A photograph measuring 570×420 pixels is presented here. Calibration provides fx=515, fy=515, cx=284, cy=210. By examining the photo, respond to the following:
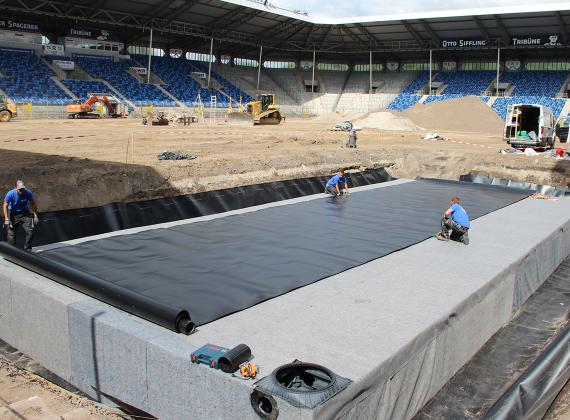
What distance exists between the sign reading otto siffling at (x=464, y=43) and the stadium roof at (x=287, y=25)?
0.35 ft

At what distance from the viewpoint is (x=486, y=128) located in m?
46.6

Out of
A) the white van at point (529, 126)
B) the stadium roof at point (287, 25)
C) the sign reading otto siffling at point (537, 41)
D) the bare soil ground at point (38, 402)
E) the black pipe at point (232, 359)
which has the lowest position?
the bare soil ground at point (38, 402)

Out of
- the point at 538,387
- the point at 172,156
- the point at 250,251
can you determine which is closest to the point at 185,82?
the point at 172,156

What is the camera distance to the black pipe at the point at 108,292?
663 centimetres

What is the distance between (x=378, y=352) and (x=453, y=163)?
2078 centimetres

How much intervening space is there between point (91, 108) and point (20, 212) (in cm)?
3565

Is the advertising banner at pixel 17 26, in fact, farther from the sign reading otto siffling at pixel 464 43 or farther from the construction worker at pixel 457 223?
the construction worker at pixel 457 223

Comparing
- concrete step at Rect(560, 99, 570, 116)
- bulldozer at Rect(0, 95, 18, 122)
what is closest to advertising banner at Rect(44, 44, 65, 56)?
bulldozer at Rect(0, 95, 18, 122)

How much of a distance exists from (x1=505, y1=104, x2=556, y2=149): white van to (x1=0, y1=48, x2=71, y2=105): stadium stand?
120 feet

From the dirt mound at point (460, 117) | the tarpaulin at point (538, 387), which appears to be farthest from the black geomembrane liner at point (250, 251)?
the dirt mound at point (460, 117)

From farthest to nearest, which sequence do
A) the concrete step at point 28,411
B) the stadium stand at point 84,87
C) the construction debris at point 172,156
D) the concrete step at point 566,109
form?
the concrete step at point 566,109 < the stadium stand at point 84,87 < the construction debris at point 172,156 < the concrete step at point 28,411

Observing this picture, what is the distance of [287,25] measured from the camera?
2357 inches

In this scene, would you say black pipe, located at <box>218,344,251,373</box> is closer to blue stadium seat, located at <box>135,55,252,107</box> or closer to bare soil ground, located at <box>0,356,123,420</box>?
bare soil ground, located at <box>0,356,123,420</box>

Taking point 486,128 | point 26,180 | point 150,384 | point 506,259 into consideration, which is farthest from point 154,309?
point 486,128
